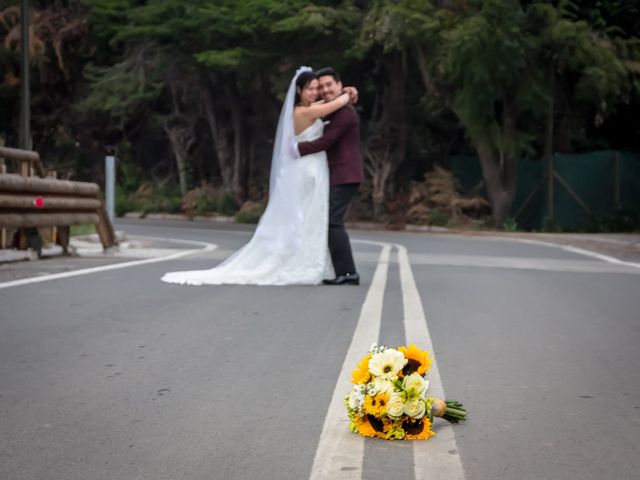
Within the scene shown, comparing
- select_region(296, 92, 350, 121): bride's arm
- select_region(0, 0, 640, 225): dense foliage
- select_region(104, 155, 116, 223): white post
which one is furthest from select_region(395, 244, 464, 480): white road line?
select_region(0, 0, 640, 225): dense foliage

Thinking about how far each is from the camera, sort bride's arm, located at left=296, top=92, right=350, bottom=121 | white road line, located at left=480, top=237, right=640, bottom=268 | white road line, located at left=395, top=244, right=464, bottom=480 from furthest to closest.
Result: 1. white road line, located at left=480, top=237, right=640, bottom=268
2. bride's arm, located at left=296, top=92, right=350, bottom=121
3. white road line, located at left=395, top=244, right=464, bottom=480

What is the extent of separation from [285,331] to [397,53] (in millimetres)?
24619

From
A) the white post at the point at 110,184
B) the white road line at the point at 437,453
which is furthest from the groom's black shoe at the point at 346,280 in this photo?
the white post at the point at 110,184

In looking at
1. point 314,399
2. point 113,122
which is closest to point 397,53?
point 113,122

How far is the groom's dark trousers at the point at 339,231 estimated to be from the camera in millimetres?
11430

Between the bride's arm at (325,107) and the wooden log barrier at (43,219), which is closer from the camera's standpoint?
the bride's arm at (325,107)

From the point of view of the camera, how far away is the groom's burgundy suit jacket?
11.5 metres

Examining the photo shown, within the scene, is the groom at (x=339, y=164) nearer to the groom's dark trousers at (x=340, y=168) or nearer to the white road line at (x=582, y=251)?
the groom's dark trousers at (x=340, y=168)

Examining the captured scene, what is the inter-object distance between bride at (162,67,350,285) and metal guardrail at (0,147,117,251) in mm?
2525

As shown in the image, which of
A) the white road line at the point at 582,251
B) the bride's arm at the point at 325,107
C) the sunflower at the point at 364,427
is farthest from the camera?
the white road line at the point at 582,251

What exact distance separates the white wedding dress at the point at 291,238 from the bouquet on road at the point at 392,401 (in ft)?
21.6

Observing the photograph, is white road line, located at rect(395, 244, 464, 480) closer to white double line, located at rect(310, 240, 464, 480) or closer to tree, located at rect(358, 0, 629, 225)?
white double line, located at rect(310, 240, 464, 480)

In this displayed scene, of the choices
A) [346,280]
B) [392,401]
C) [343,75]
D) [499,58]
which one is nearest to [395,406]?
[392,401]

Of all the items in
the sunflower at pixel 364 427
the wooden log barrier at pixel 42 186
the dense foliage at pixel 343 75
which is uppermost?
the dense foliage at pixel 343 75
